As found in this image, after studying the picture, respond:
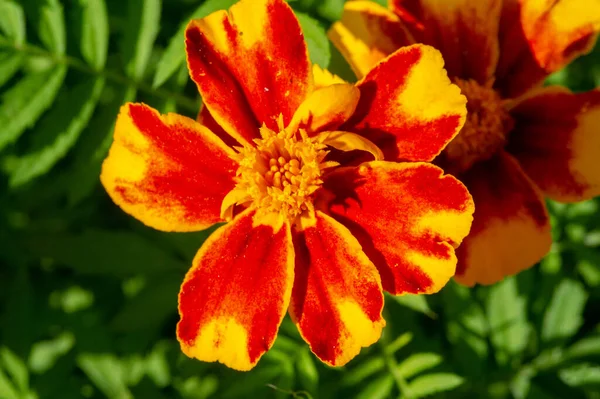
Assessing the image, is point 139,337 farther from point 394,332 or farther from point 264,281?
point 264,281

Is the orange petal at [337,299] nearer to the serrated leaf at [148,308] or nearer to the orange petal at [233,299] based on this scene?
the orange petal at [233,299]

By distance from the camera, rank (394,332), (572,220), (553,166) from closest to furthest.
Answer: (553,166) → (394,332) → (572,220)

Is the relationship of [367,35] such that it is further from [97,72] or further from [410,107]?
[97,72]

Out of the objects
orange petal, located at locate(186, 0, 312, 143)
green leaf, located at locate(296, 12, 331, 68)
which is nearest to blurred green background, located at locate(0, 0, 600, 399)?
green leaf, located at locate(296, 12, 331, 68)

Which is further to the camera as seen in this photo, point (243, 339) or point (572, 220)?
point (572, 220)

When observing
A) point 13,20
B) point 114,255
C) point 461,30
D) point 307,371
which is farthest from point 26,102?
point 461,30

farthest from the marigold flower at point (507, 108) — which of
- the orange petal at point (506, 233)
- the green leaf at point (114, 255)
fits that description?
the green leaf at point (114, 255)

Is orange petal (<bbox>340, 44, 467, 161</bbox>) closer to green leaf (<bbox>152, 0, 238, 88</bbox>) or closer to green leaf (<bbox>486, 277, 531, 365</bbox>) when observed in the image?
green leaf (<bbox>152, 0, 238, 88</bbox>)

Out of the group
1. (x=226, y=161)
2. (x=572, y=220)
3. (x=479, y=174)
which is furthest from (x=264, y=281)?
(x=572, y=220)
